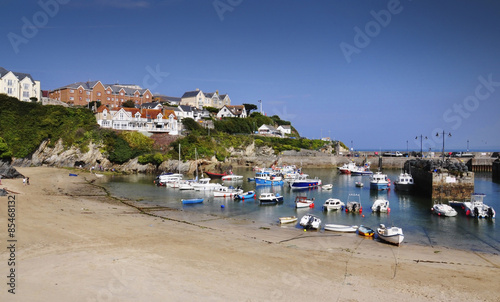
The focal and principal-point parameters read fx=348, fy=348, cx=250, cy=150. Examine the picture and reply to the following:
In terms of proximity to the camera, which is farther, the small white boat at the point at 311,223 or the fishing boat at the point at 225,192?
the fishing boat at the point at 225,192

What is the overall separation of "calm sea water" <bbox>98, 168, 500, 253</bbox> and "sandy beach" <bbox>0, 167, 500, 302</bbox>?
11.8 ft

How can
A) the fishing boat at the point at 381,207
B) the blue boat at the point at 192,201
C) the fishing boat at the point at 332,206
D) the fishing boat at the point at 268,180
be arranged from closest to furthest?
the fishing boat at the point at 381,207 < the fishing boat at the point at 332,206 < the blue boat at the point at 192,201 < the fishing boat at the point at 268,180

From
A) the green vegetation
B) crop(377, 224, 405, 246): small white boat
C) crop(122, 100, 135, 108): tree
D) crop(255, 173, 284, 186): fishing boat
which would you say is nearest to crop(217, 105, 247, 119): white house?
crop(122, 100, 135, 108): tree

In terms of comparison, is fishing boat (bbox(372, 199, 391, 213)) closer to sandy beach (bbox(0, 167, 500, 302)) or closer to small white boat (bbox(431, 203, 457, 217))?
small white boat (bbox(431, 203, 457, 217))

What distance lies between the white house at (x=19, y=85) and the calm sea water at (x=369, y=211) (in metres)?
37.3

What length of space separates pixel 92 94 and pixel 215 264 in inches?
3180

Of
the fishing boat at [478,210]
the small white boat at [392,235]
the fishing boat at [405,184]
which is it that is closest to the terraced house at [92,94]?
the fishing boat at [405,184]

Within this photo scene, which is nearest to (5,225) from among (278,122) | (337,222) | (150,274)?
(150,274)

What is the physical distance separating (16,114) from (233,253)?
64.1 metres

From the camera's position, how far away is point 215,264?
15.6m

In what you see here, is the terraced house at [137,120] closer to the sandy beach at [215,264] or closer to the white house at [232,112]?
the white house at [232,112]

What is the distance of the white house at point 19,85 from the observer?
70250 millimetres

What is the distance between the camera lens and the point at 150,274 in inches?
540

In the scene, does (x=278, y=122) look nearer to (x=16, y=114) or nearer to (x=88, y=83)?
(x=88, y=83)
